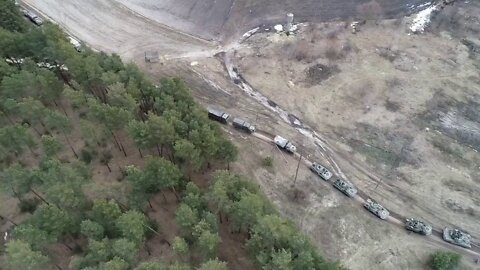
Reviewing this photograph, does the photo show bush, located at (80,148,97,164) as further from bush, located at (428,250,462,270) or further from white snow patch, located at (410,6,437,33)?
white snow patch, located at (410,6,437,33)

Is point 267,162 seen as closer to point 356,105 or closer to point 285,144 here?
point 285,144

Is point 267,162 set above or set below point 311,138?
below

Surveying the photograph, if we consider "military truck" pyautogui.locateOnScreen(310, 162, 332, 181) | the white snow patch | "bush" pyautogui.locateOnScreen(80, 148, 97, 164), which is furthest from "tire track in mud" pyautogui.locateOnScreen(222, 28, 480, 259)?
the white snow patch

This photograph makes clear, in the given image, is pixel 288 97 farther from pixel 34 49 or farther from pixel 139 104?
pixel 34 49

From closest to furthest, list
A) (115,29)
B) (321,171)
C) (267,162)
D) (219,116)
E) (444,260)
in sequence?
1. (444,260)
2. (321,171)
3. (267,162)
4. (219,116)
5. (115,29)

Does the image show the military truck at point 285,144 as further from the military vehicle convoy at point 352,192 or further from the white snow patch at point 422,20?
the white snow patch at point 422,20

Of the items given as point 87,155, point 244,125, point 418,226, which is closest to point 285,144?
point 244,125

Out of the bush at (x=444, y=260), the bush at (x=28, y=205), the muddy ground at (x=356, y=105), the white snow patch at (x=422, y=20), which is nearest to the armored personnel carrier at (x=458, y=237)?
the muddy ground at (x=356, y=105)

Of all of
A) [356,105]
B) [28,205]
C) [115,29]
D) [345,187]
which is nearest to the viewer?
[28,205]

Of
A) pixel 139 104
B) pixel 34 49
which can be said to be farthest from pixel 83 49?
pixel 139 104
